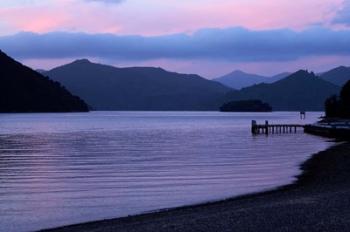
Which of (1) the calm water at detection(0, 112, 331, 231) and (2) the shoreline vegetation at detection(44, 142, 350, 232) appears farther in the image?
(1) the calm water at detection(0, 112, 331, 231)

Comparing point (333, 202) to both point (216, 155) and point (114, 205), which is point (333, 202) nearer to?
point (114, 205)

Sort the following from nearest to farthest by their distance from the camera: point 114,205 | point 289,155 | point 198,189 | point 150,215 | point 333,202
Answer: point 333,202 < point 150,215 < point 114,205 < point 198,189 < point 289,155

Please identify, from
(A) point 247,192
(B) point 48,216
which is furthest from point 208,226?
(A) point 247,192

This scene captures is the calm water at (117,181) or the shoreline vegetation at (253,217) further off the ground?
the shoreline vegetation at (253,217)

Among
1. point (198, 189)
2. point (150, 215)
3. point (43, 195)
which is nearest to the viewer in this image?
point (150, 215)

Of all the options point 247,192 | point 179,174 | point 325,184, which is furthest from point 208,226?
point 179,174

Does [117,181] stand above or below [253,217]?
below

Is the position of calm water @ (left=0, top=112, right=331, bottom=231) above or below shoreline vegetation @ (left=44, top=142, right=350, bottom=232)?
below

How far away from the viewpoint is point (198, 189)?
26141 millimetres

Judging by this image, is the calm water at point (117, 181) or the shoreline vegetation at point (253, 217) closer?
the shoreline vegetation at point (253, 217)

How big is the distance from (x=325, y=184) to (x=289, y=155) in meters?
22.0

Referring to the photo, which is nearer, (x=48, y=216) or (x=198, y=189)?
(x=48, y=216)

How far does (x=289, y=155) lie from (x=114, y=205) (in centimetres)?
2792

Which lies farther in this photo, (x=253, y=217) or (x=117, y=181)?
(x=117, y=181)
